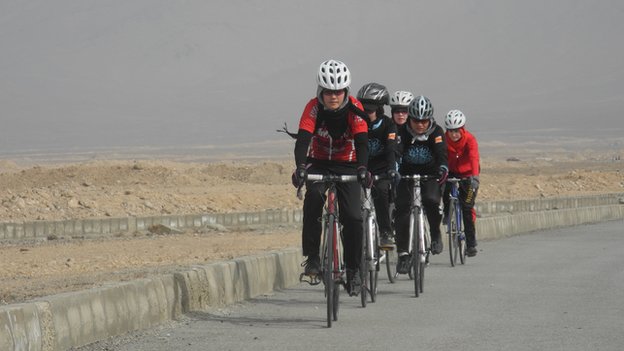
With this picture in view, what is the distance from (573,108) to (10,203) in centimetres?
14859

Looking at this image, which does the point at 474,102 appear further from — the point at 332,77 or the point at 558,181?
the point at 332,77

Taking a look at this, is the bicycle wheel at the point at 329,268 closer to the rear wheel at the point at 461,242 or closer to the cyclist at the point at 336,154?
the cyclist at the point at 336,154

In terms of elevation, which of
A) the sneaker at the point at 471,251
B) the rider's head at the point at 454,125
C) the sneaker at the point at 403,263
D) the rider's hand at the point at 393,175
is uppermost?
the rider's head at the point at 454,125

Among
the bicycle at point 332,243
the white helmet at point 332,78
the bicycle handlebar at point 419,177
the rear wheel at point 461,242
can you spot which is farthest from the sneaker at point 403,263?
the white helmet at point 332,78

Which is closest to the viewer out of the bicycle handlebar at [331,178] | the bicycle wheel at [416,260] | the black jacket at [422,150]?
the bicycle handlebar at [331,178]

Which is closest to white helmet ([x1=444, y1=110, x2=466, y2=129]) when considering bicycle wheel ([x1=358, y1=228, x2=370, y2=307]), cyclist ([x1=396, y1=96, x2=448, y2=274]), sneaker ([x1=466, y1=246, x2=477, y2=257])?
sneaker ([x1=466, y1=246, x2=477, y2=257])

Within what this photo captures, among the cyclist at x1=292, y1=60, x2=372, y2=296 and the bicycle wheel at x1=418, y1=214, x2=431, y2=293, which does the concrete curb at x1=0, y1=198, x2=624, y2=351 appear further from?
the bicycle wheel at x1=418, y1=214, x2=431, y2=293

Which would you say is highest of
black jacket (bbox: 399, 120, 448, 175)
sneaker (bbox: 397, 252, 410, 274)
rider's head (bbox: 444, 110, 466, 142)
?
rider's head (bbox: 444, 110, 466, 142)

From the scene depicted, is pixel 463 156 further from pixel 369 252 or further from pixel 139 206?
pixel 139 206

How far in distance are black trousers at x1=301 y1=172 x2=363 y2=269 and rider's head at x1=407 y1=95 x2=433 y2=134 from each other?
344 centimetres

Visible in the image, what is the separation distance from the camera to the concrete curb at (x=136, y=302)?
967 centimetres

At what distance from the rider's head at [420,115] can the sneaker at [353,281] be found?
11.5ft

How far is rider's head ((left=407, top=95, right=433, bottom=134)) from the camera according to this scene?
15.8 meters

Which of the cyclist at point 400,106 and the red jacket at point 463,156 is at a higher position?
the cyclist at point 400,106
